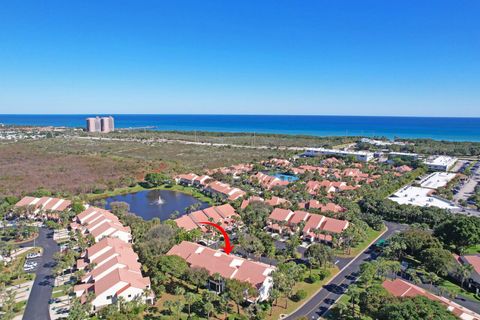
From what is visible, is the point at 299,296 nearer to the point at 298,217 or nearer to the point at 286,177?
the point at 298,217

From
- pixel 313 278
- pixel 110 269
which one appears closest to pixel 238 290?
pixel 313 278

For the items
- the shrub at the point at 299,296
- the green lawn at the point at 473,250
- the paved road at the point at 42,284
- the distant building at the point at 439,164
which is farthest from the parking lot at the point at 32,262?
the distant building at the point at 439,164

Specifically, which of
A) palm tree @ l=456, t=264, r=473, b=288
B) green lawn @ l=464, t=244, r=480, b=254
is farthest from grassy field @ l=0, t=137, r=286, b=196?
palm tree @ l=456, t=264, r=473, b=288

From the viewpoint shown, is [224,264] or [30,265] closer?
[224,264]

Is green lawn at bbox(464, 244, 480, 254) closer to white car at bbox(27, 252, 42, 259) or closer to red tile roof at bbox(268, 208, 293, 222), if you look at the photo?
red tile roof at bbox(268, 208, 293, 222)

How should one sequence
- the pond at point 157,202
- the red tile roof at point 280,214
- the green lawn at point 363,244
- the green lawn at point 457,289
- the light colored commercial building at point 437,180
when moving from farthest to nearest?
the light colored commercial building at point 437,180 < the pond at point 157,202 < the red tile roof at point 280,214 < the green lawn at point 363,244 < the green lawn at point 457,289

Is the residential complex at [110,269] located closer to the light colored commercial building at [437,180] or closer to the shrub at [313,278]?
the shrub at [313,278]

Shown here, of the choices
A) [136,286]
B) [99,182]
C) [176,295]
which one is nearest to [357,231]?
[176,295]
